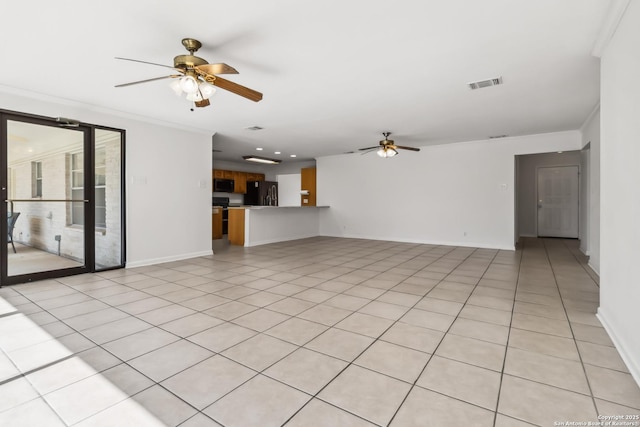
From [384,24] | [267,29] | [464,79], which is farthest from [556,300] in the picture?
[267,29]

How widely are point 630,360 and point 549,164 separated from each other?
8.94 metres

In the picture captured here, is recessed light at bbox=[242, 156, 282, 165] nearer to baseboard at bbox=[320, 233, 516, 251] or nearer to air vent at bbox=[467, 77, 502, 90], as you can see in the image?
baseboard at bbox=[320, 233, 516, 251]

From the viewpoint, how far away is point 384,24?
2.52 m

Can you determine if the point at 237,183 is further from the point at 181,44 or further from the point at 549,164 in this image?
the point at 549,164

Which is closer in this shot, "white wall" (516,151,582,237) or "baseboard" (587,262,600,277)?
"baseboard" (587,262,600,277)

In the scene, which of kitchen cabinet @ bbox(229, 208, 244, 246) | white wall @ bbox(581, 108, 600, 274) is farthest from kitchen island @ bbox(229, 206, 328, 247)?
white wall @ bbox(581, 108, 600, 274)

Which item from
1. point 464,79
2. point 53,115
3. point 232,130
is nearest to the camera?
point 464,79

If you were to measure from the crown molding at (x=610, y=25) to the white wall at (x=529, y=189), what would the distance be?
7.23m

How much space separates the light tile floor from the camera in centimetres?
159

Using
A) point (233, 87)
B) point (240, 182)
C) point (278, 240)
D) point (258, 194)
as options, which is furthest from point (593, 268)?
point (240, 182)

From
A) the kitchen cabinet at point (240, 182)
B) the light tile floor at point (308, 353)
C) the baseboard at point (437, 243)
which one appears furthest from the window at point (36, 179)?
the baseboard at point (437, 243)

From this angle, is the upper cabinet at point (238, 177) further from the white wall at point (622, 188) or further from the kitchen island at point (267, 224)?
the white wall at point (622, 188)

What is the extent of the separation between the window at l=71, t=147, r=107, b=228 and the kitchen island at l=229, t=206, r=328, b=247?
310 cm

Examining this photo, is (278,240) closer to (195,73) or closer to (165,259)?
(165,259)
